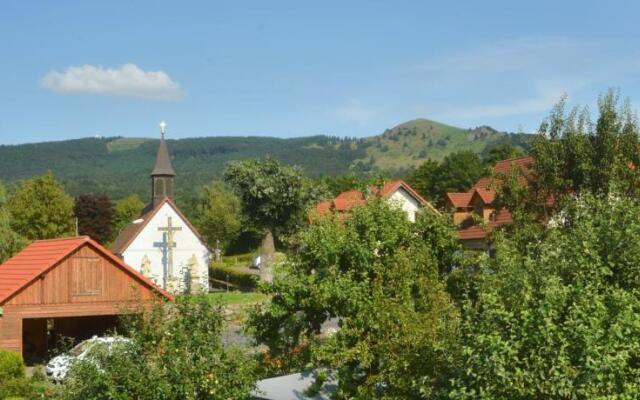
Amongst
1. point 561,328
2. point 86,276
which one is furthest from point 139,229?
point 561,328

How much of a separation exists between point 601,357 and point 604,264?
2362 millimetres

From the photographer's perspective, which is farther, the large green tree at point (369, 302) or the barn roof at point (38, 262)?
the barn roof at point (38, 262)

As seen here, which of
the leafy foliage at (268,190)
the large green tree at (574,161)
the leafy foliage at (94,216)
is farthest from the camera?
the leafy foliage at (94,216)

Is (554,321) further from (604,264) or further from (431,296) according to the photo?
(431,296)

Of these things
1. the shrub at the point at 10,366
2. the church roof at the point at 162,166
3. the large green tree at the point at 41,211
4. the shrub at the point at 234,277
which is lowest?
the shrub at the point at 234,277

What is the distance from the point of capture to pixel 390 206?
65.6 feet

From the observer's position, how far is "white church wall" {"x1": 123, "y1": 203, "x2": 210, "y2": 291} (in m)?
65.4

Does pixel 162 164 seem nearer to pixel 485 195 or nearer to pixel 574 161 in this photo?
pixel 485 195

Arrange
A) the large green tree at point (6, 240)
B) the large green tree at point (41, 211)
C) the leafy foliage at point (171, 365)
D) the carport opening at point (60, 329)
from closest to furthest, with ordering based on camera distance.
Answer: the leafy foliage at point (171, 365), the carport opening at point (60, 329), the large green tree at point (6, 240), the large green tree at point (41, 211)

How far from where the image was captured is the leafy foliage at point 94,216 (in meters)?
91.2

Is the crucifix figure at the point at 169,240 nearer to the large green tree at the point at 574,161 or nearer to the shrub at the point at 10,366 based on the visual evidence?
the shrub at the point at 10,366

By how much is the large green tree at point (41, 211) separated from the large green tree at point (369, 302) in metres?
61.2

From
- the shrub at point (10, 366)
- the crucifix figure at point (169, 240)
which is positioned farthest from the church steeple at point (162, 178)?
the shrub at point (10, 366)

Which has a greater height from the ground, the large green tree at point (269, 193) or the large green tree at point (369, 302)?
the large green tree at point (269, 193)
